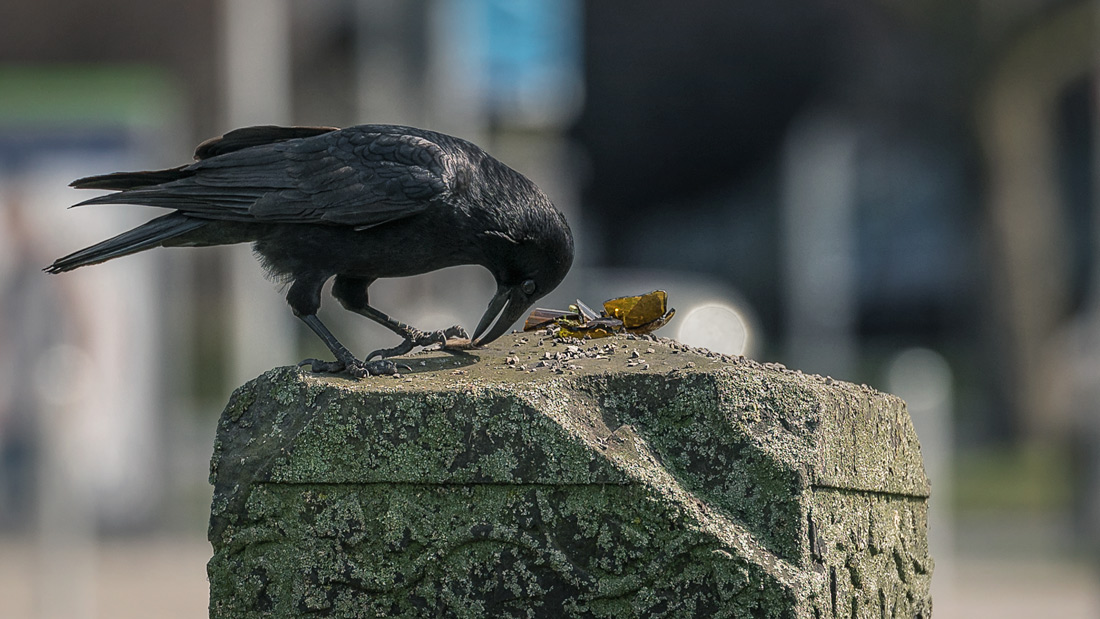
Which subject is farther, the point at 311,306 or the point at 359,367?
the point at 311,306

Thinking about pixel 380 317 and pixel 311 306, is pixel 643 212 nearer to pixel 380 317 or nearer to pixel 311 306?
pixel 380 317

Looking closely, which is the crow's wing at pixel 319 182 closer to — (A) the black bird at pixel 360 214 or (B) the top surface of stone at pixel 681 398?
(A) the black bird at pixel 360 214

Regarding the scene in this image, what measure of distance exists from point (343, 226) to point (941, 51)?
1745 cm

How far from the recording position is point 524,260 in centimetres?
398

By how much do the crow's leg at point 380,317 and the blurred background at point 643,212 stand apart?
5.42 meters

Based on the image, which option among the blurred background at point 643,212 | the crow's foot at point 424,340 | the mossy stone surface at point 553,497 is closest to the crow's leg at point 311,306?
the crow's foot at point 424,340

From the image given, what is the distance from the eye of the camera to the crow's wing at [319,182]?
3930mm

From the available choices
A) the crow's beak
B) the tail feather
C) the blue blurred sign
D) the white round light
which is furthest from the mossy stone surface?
the blue blurred sign

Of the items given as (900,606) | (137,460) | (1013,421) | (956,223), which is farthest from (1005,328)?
(900,606)

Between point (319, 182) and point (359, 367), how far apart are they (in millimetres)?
626

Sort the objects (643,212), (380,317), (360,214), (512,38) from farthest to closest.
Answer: (643,212) → (512,38) → (380,317) → (360,214)

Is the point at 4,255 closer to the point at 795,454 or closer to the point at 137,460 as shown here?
the point at 137,460

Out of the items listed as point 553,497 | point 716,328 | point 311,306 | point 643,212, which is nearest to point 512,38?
point 716,328

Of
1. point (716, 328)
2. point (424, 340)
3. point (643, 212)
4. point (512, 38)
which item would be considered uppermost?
point (643, 212)
